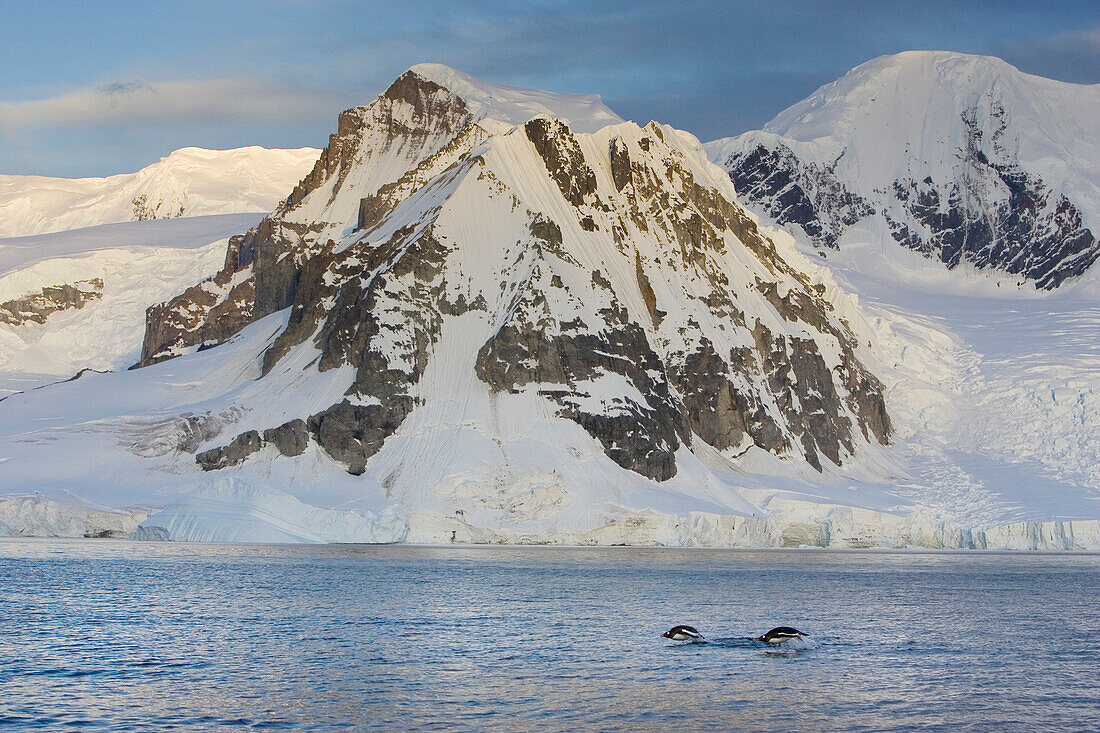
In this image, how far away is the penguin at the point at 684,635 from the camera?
221 ft

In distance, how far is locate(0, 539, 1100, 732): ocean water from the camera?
47844mm

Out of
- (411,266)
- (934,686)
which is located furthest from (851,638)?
(411,266)

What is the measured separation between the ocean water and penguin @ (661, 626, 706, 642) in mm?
1084

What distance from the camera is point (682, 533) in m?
160

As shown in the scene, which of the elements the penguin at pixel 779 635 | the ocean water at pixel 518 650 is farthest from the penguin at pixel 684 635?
the penguin at pixel 779 635

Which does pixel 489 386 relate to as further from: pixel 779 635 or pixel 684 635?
pixel 779 635

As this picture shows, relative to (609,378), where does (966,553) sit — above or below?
below

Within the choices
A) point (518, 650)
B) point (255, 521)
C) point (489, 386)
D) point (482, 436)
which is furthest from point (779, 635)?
point (489, 386)

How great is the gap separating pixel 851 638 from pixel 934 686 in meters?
16.1

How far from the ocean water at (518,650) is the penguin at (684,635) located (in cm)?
108

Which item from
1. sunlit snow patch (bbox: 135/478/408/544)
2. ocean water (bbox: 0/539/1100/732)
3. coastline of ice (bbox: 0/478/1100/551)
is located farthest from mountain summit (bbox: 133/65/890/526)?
ocean water (bbox: 0/539/1100/732)

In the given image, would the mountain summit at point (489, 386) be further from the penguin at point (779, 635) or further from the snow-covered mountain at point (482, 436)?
the penguin at point (779, 635)

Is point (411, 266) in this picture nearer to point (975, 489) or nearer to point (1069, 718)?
point (975, 489)

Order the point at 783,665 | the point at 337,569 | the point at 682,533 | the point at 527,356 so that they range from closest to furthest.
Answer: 1. the point at 783,665
2. the point at 337,569
3. the point at 682,533
4. the point at 527,356
